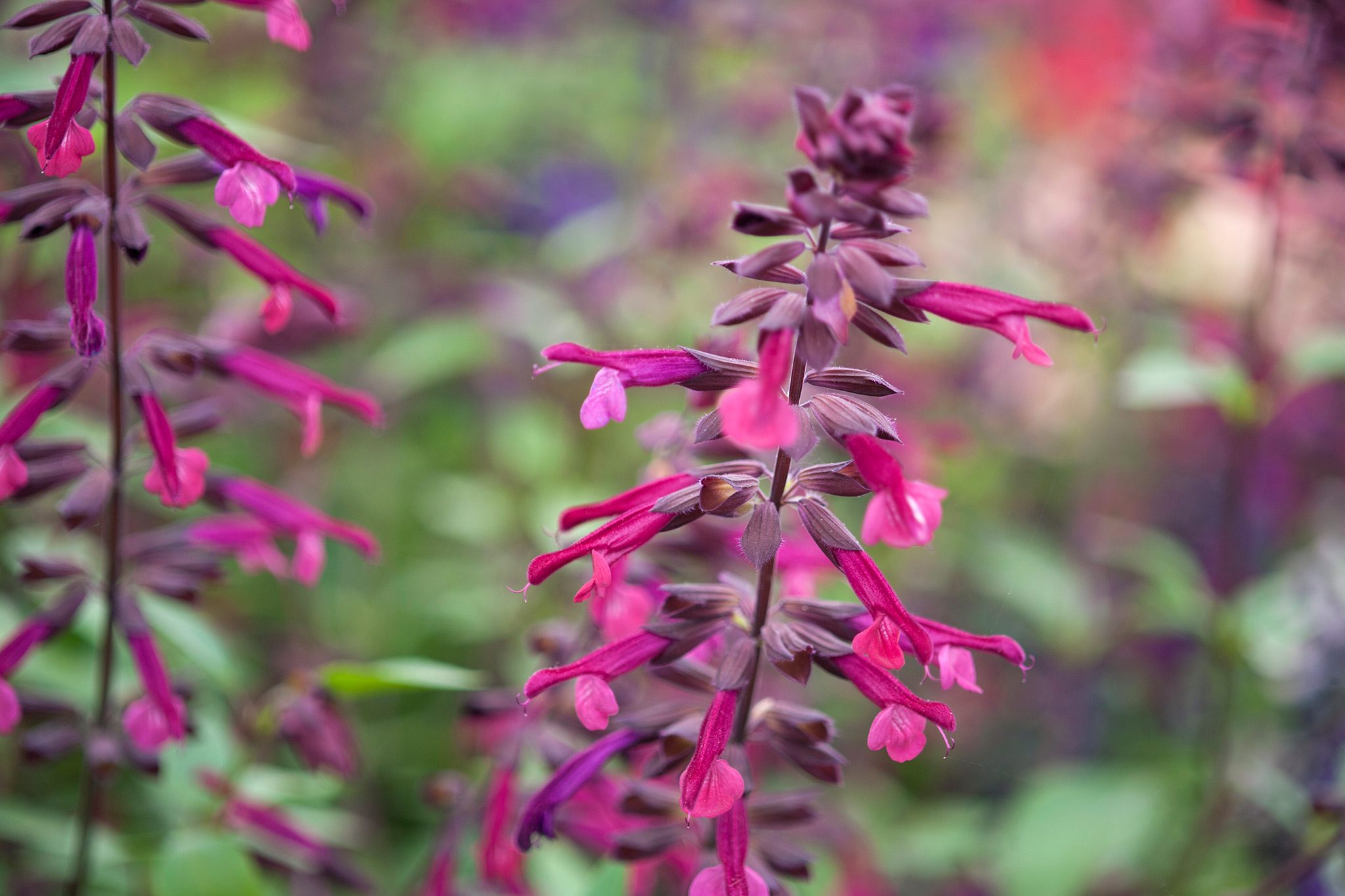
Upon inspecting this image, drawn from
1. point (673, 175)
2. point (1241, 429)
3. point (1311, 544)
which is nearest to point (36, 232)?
point (673, 175)

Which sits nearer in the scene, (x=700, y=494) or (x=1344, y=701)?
(x=700, y=494)

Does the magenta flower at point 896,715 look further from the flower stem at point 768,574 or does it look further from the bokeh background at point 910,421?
the bokeh background at point 910,421

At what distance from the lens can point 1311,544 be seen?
2461mm

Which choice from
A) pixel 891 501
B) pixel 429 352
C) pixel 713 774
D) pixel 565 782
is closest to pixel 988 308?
pixel 891 501

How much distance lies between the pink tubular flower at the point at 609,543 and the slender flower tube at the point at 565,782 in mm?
182

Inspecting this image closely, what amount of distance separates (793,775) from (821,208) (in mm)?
1659

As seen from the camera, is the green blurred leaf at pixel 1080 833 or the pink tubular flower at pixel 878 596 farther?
the green blurred leaf at pixel 1080 833

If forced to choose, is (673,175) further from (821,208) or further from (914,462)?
(821,208)

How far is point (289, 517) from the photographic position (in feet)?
3.69

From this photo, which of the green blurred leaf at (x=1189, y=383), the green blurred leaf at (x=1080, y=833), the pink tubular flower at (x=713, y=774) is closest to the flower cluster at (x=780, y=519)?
the pink tubular flower at (x=713, y=774)

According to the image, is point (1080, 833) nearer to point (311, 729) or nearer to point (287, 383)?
point (311, 729)

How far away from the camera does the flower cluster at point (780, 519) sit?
750 mm

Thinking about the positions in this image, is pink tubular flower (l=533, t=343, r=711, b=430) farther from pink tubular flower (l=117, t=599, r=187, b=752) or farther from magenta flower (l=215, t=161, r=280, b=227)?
pink tubular flower (l=117, t=599, r=187, b=752)

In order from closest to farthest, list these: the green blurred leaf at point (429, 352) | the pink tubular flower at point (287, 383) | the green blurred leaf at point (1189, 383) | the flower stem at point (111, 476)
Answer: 1. the flower stem at point (111, 476)
2. the pink tubular flower at point (287, 383)
3. the green blurred leaf at point (1189, 383)
4. the green blurred leaf at point (429, 352)
